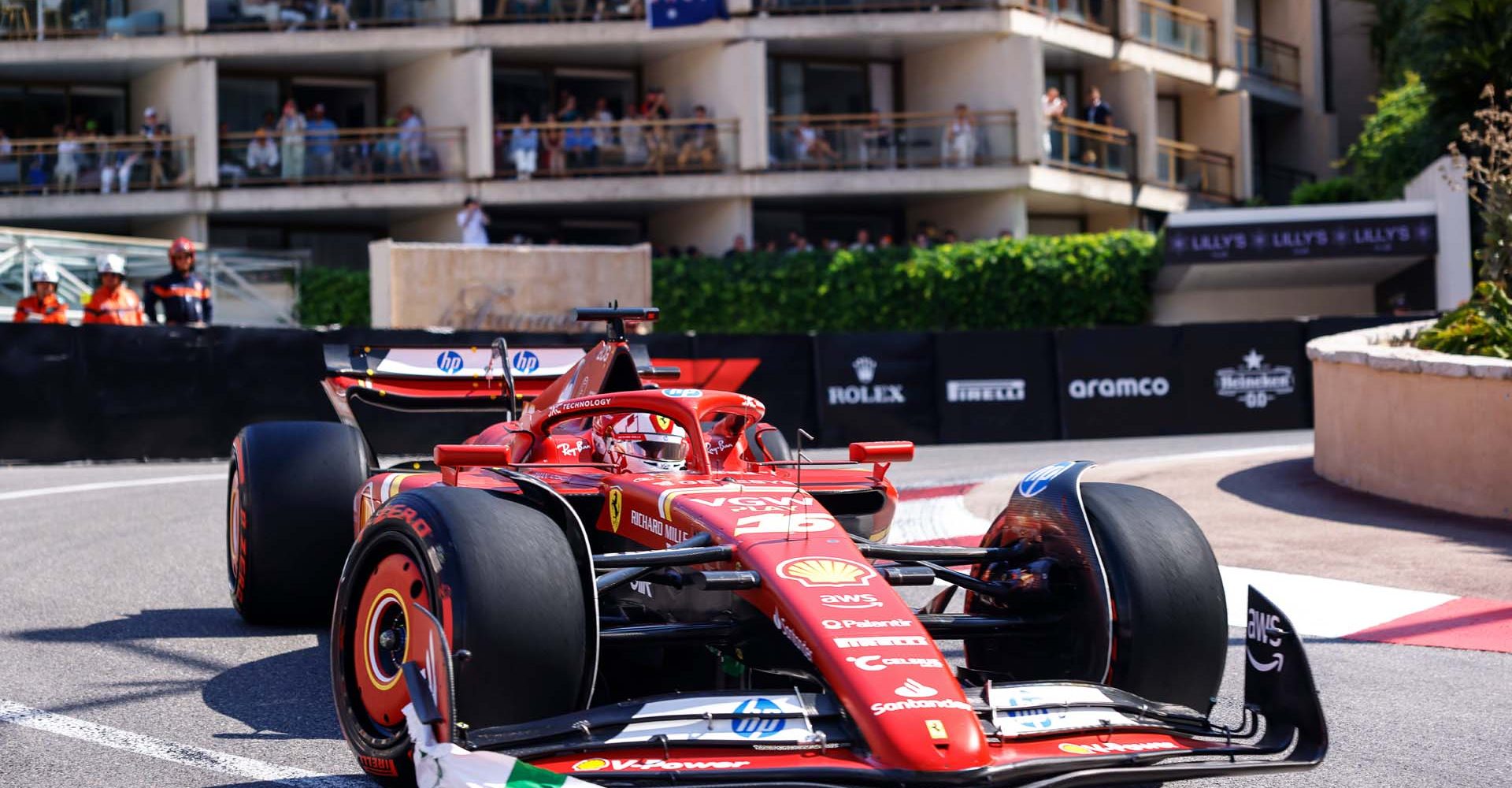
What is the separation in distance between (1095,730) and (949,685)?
45 cm

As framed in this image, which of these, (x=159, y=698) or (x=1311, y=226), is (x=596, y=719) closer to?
(x=159, y=698)

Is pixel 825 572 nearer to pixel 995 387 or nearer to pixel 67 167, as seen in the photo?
pixel 995 387

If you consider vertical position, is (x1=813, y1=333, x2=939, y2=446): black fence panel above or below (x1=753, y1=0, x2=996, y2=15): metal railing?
below

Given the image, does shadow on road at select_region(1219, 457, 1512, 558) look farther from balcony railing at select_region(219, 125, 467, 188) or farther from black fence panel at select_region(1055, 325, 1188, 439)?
balcony railing at select_region(219, 125, 467, 188)

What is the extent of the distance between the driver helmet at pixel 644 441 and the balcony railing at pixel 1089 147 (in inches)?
1060

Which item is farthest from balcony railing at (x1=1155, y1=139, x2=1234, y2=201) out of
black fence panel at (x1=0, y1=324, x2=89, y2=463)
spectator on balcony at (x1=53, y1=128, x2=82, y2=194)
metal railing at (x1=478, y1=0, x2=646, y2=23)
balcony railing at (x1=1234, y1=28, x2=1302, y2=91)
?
black fence panel at (x1=0, y1=324, x2=89, y2=463)

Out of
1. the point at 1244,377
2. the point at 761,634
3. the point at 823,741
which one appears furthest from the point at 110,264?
the point at 1244,377

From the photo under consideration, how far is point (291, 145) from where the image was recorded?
3216cm

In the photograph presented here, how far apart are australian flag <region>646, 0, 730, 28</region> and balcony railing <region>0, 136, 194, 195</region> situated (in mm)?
9579

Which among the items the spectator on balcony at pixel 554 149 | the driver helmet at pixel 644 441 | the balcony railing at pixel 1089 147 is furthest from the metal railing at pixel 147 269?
the driver helmet at pixel 644 441

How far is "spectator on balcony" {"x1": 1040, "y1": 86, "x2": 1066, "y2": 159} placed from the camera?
108ft

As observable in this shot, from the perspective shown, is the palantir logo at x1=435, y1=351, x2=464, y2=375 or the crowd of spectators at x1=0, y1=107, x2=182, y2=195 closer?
the palantir logo at x1=435, y1=351, x2=464, y2=375

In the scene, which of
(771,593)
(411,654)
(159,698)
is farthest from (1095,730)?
(159,698)

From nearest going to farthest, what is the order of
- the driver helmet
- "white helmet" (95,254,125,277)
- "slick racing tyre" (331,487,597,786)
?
"slick racing tyre" (331,487,597,786)
the driver helmet
"white helmet" (95,254,125,277)
